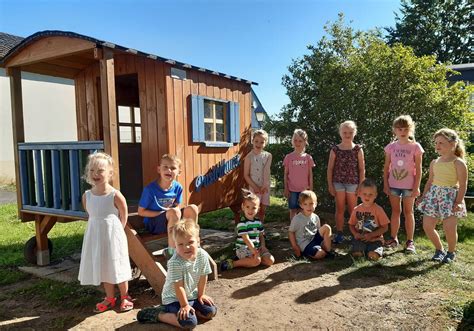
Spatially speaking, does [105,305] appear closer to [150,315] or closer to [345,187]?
[150,315]

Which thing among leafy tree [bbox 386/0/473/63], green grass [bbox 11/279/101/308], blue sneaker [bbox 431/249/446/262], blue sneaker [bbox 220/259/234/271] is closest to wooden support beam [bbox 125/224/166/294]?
green grass [bbox 11/279/101/308]

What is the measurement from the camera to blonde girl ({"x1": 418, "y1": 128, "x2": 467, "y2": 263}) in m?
4.06

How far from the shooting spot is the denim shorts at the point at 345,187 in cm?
498

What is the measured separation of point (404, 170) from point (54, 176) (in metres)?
4.49

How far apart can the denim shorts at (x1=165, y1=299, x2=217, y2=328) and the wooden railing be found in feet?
5.90

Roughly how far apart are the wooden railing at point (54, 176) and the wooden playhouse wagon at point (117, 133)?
0.04ft

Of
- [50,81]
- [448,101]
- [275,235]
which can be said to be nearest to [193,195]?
[275,235]

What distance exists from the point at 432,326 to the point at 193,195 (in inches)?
130

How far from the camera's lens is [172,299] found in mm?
2916

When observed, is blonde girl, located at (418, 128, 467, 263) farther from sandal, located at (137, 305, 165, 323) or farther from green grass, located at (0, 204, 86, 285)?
green grass, located at (0, 204, 86, 285)

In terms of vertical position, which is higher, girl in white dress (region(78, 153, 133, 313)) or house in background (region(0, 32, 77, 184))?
house in background (region(0, 32, 77, 184))

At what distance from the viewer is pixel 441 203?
416 centimetres

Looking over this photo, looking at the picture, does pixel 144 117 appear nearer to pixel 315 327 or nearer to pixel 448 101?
pixel 315 327

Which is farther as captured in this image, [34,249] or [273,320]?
[34,249]
